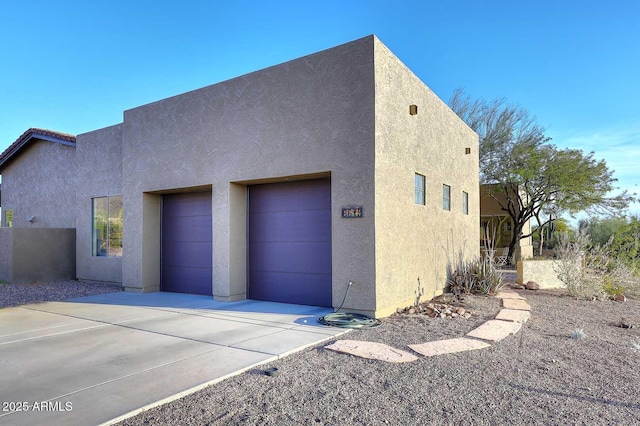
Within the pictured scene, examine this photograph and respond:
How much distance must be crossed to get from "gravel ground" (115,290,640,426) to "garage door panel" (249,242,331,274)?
94.9 inches

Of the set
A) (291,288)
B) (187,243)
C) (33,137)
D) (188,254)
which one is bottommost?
(291,288)

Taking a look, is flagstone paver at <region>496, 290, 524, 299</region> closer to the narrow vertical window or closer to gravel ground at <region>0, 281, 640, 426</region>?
the narrow vertical window

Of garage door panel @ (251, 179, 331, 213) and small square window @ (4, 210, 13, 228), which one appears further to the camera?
small square window @ (4, 210, 13, 228)

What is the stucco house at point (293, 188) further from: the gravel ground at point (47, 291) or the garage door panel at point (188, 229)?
the gravel ground at point (47, 291)

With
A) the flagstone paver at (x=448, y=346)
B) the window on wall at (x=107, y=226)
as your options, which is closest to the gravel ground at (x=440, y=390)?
the flagstone paver at (x=448, y=346)

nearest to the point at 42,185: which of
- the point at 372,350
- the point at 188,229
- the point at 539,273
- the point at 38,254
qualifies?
the point at 38,254

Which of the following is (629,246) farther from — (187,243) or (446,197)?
(187,243)

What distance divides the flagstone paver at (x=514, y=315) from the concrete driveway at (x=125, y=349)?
2.99 metres

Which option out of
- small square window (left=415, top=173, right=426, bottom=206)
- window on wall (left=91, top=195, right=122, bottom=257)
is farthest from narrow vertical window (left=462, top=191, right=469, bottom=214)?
window on wall (left=91, top=195, right=122, bottom=257)

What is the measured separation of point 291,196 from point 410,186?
239 cm

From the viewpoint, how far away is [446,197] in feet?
33.8

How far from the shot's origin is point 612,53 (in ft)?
36.4

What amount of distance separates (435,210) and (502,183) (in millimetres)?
12201

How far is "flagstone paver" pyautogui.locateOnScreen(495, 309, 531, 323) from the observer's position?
675 cm
